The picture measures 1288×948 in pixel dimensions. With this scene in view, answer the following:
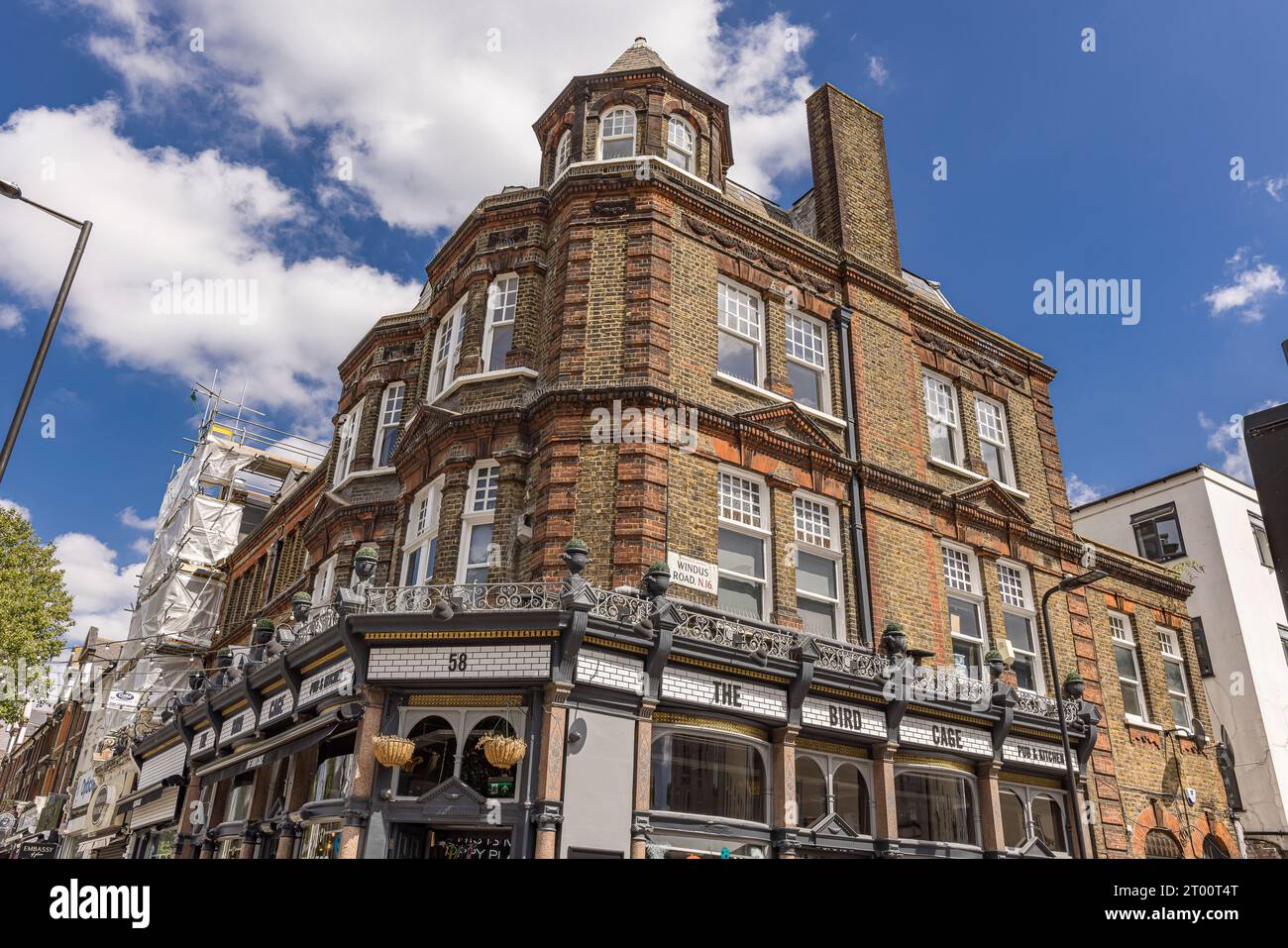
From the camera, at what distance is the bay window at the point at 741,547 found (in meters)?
15.5

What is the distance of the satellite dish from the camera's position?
22.0 meters

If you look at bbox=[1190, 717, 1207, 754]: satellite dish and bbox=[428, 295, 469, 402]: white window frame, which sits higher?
bbox=[428, 295, 469, 402]: white window frame

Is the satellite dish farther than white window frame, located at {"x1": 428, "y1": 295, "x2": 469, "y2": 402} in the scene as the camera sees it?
Yes

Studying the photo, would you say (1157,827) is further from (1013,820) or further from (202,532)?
(202,532)

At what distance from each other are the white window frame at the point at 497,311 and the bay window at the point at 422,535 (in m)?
2.71

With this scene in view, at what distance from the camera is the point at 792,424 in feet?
56.9

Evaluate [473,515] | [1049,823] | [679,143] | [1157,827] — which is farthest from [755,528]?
[1157,827]

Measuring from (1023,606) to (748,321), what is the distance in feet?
29.8

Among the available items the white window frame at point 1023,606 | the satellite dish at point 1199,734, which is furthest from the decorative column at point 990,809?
the satellite dish at point 1199,734

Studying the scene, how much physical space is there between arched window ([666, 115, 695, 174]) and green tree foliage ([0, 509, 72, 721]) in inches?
849

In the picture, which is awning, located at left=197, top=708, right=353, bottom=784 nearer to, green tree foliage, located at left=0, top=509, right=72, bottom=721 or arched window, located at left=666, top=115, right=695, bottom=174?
green tree foliage, located at left=0, top=509, right=72, bottom=721

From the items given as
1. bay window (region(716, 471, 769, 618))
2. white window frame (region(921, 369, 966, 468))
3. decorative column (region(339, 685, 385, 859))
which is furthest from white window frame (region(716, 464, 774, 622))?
decorative column (region(339, 685, 385, 859))
